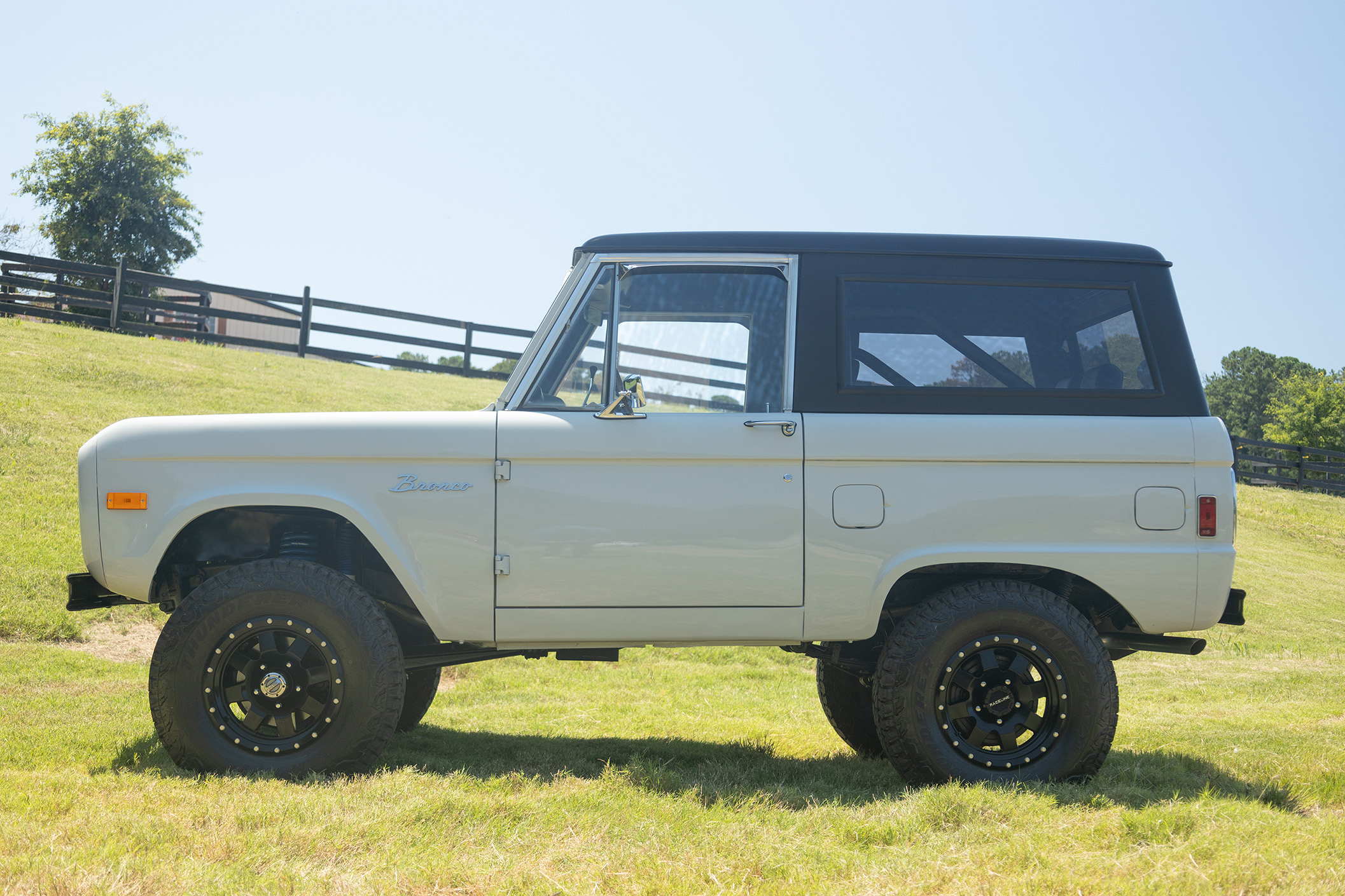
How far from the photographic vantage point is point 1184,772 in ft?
12.9

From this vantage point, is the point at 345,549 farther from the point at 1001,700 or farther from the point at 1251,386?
the point at 1251,386

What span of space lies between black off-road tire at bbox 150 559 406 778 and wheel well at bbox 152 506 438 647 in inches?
12.4

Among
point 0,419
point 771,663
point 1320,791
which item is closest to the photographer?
point 1320,791

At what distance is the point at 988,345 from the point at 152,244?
136 feet

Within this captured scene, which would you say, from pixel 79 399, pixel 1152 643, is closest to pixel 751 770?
pixel 1152 643

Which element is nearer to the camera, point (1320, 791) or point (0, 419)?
point (1320, 791)

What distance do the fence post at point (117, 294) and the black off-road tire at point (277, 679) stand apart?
16.8m

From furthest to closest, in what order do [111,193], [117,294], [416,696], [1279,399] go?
[1279,399], [111,193], [117,294], [416,696]

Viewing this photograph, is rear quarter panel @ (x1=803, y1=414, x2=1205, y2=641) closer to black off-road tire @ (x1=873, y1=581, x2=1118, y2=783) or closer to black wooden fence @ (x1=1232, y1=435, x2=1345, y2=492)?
black off-road tire @ (x1=873, y1=581, x2=1118, y2=783)

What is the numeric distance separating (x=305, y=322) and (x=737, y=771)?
1730cm

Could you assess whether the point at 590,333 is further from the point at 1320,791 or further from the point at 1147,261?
the point at 1320,791

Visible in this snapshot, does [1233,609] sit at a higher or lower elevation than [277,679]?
higher

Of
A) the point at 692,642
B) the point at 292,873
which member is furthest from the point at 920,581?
the point at 292,873

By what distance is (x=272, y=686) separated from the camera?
→ 3.62m
